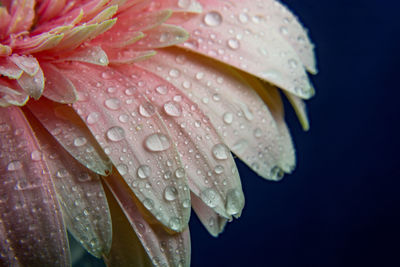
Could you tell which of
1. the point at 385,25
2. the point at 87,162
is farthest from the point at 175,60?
the point at 385,25

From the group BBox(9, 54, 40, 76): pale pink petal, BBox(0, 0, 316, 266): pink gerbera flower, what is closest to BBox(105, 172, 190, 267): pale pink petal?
BBox(0, 0, 316, 266): pink gerbera flower

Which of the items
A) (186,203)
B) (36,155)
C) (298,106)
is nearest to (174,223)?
(186,203)

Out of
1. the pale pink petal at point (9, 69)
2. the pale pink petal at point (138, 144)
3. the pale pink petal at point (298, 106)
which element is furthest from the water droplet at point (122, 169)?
the pale pink petal at point (298, 106)

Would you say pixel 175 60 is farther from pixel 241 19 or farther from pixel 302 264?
pixel 302 264

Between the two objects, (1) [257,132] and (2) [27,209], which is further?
(1) [257,132]

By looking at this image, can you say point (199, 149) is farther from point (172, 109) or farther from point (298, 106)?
point (298, 106)

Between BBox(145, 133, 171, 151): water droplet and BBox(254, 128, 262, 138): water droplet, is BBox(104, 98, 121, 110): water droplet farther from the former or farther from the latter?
BBox(254, 128, 262, 138): water droplet
